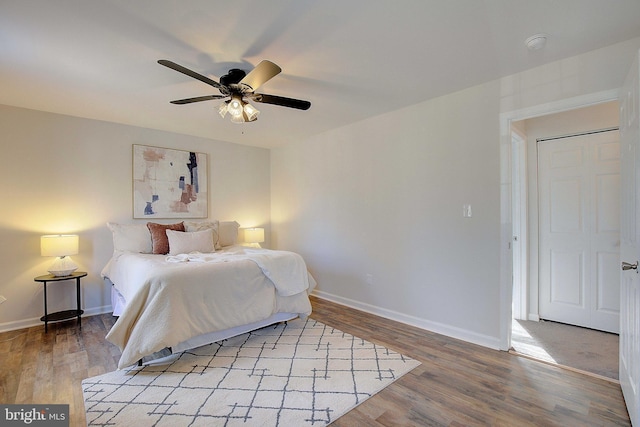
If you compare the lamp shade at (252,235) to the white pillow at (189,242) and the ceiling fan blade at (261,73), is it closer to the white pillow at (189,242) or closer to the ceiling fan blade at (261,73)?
the white pillow at (189,242)

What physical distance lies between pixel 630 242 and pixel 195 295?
2.91 m

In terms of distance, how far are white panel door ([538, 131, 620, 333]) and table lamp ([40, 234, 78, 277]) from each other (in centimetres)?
508

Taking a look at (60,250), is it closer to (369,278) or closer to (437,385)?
(369,278)

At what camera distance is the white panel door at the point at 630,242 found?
5.37 ft

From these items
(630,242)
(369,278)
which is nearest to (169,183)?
(369,278)

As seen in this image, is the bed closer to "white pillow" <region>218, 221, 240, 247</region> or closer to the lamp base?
the lamp base

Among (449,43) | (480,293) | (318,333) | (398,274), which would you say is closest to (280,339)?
(318,333)

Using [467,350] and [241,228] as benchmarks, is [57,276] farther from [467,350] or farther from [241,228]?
[467,350]

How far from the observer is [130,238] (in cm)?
363

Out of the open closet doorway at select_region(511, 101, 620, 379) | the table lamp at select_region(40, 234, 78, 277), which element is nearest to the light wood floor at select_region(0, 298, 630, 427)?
the open closet doorway at select_region(511, 101, 620, 379)

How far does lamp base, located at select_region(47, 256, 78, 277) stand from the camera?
3.26m

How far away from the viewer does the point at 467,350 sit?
8.82 ft

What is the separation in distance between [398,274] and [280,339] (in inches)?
57.2

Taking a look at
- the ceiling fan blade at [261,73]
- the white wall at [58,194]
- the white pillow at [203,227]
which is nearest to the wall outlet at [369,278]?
the white pillow at [203,227]
